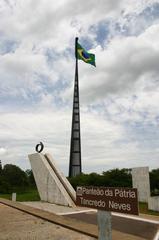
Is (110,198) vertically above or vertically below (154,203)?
above

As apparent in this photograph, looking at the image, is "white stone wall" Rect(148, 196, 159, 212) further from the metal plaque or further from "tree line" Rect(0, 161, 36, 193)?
"tree line" Rect(0, 161, 36, 193)

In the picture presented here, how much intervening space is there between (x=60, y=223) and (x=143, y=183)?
11506 mm

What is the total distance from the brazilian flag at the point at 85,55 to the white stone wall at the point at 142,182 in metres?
18.3

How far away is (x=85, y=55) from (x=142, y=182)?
2105 cm

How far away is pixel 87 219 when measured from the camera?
12875 millimetres

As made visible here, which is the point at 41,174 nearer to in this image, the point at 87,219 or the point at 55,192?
the point at 55,192

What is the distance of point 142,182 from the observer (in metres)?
21.3

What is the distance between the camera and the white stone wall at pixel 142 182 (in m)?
21.0

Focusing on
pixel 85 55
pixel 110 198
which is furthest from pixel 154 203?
pixel 85 55

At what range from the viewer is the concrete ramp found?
1802 cm

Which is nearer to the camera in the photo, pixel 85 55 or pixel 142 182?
pixel 142 182

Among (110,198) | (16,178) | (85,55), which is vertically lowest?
(110,198)

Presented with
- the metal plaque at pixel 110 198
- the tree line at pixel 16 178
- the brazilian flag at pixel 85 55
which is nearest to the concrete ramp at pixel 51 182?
the metal plaque at pixel 110 198

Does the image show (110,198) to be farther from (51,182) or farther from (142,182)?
(142,182)
